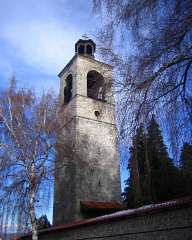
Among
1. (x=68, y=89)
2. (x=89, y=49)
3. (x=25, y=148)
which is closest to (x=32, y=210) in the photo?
(x=25, y=148)

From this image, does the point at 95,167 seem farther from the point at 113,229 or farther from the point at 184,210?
the point at 184,210

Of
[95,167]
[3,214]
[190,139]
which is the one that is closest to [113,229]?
[3,214]

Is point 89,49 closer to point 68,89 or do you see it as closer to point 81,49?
point 81,49

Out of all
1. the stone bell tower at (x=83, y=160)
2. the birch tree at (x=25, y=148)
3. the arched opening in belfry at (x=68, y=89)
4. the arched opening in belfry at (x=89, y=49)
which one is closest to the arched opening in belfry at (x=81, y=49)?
the arched opening in belfry at (x=89, y=49)

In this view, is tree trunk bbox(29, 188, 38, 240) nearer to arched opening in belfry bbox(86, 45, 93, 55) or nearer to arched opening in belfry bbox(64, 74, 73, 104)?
arched opening in belfry bbox(64, 74, 73, 104)

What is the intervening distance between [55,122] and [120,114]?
947 centimetres

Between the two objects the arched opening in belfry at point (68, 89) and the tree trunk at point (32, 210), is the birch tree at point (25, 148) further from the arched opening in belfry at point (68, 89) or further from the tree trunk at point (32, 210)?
the arched opening in belfry at point (68, 89)

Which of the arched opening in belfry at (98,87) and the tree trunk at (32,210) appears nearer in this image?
the arched opening in belfry at (98,87)

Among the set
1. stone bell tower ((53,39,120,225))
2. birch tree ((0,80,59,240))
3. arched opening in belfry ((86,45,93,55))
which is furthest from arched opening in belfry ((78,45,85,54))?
birch tree ((0,80,59,240))

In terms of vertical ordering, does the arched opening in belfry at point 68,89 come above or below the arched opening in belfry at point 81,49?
below

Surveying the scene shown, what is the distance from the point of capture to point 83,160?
16.5 m

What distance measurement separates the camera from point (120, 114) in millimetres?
6176

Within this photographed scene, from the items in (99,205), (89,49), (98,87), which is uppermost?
(89,49)

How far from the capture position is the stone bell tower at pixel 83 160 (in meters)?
16.6
